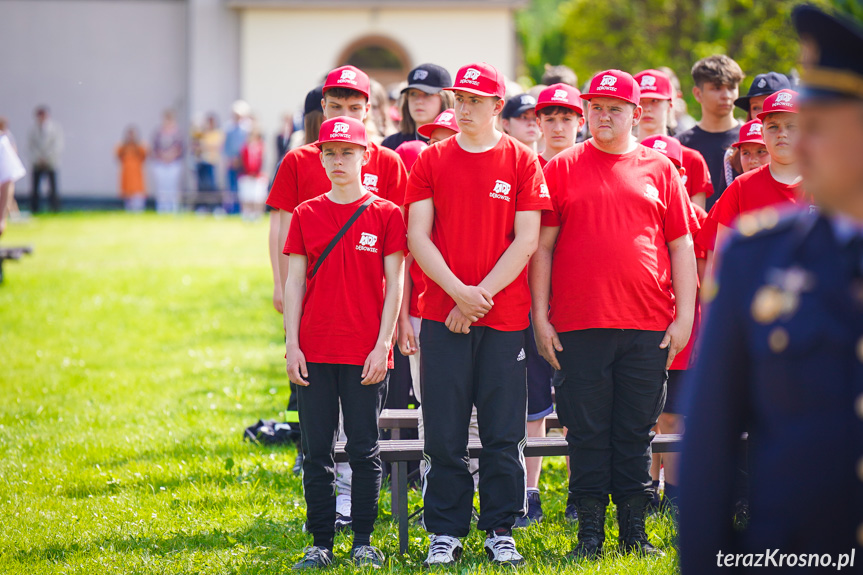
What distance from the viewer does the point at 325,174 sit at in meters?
5.76

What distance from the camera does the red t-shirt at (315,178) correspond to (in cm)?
570

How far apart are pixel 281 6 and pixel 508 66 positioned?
23.2 ft

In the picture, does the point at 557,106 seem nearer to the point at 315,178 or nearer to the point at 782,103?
the point at 782,103

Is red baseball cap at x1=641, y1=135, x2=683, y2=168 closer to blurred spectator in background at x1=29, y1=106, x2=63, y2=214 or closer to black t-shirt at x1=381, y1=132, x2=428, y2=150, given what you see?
black t-shirt at x1=381, y1=132, x2=428, y2=150

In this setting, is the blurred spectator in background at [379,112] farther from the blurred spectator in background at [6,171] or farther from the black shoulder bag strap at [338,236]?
the blurred spectator in background at [6,171]

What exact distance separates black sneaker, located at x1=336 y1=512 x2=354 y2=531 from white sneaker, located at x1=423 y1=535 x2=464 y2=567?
740 mm

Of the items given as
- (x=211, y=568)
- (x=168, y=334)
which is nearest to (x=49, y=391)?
(x=168, y=334)

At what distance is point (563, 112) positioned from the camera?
6.05 m

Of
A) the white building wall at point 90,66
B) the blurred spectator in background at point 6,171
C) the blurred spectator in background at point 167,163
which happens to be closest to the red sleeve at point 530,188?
the blurred spectator in background at point 6,171

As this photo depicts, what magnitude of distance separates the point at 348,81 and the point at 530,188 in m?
1.48

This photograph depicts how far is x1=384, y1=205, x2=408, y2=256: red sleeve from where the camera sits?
16.3 feet

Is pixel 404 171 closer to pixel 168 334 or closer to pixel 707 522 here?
pixel 707 522

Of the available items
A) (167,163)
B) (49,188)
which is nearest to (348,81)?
(49,188)

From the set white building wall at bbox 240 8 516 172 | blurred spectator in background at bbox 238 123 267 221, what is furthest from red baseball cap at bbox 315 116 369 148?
white building wall at bbox 240 8 516 172
